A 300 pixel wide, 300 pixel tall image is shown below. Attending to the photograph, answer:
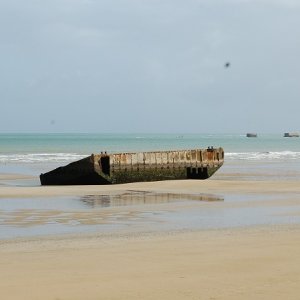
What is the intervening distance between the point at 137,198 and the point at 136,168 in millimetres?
6783

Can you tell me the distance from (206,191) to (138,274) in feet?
45.8

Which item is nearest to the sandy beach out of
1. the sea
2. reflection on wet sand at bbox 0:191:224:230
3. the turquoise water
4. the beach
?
the beach

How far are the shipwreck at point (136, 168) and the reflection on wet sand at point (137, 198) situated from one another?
12.7ft

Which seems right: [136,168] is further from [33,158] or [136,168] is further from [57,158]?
[57,158]

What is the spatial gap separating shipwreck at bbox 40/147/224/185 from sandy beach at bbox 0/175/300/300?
1246cm

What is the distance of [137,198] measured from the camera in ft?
62.7

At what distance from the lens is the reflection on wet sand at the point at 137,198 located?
17594 millimetres

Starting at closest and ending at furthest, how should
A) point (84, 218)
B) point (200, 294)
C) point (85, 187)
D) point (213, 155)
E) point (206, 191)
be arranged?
point (200, 294)
point (84, 218)
point (206, 191)
point (85, 187)
point (213, 155)

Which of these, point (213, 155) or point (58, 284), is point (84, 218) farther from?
point (213, 155)

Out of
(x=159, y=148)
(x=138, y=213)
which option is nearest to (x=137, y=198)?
(x=138, y=213)

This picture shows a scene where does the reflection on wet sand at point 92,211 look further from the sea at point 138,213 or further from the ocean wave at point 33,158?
the ocean wave at point 33,158

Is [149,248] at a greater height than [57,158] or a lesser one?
greater

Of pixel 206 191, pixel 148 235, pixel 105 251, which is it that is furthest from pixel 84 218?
pixel 206 191

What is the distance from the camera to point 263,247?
32.2 ft
